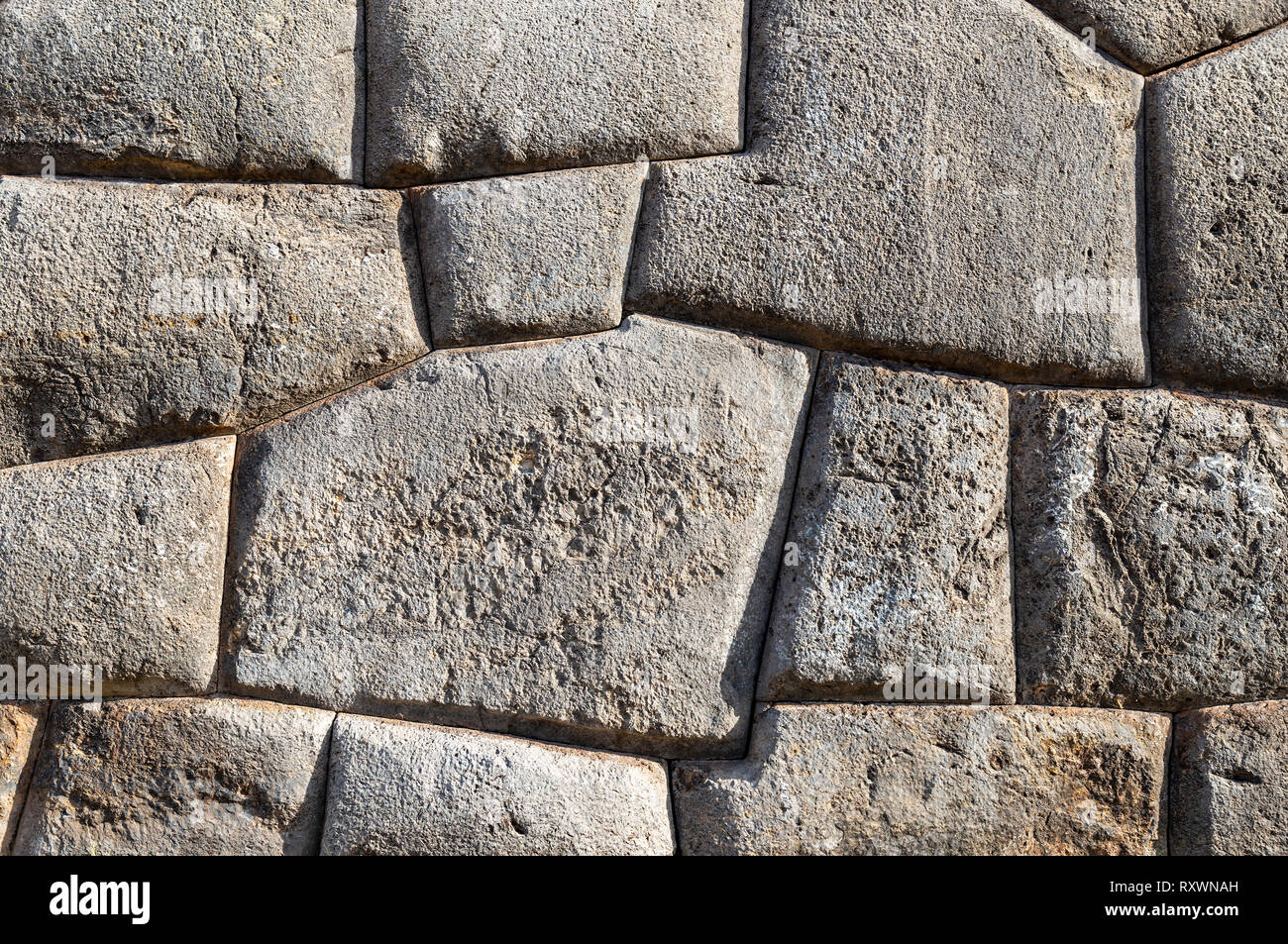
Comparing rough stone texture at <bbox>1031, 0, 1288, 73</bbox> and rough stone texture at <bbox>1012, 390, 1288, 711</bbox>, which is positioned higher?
rough stone texture at <bbox>1031, 0, 1288, 73</bbox>

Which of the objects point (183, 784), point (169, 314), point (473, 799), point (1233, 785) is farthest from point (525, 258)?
point (1233, 785)

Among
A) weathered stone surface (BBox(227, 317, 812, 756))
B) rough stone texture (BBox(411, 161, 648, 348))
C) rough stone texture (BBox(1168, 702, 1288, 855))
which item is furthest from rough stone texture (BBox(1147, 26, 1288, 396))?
rough stone texture (BBox(411, 161, 648, 348))

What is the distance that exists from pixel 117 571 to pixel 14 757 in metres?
0.41

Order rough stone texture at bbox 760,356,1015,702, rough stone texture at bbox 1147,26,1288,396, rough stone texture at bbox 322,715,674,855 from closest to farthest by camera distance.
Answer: rough stone texture at bbox 322,715,674,855 → rough stone texture at bbox 760,356,1015,702 → rough stone texture at bbox 1147,26,1288,396

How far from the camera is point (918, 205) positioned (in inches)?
80.1

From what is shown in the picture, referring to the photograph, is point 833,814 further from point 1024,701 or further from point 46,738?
point 46,738

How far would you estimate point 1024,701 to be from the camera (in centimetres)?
200

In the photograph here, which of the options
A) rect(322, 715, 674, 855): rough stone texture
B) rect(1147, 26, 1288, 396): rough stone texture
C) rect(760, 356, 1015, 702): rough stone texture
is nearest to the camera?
rect(322, 715, 674, 855): rough stone texture

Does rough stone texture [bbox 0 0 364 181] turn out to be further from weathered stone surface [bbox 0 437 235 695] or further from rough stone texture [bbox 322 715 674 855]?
rough stone texture [bbox 322 715 674 855]

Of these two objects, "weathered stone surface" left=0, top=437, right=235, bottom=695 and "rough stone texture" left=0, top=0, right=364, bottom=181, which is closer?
"weathered stone surface" left=0, top=437, right=235, bottom=695

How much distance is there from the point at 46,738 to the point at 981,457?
1901mm

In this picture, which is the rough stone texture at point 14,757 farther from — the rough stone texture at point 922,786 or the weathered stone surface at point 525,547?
the rough stone texture at point 922,786

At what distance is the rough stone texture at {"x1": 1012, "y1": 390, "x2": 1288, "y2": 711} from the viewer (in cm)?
200
